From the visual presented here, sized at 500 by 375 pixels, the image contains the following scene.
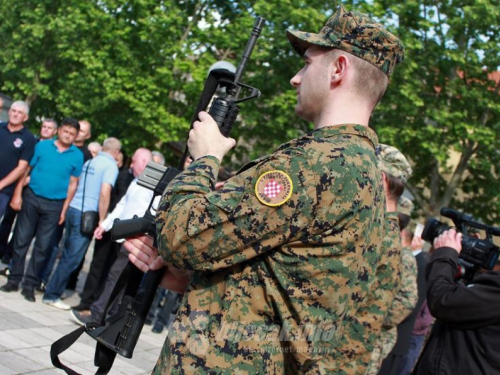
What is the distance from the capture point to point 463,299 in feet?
12.6

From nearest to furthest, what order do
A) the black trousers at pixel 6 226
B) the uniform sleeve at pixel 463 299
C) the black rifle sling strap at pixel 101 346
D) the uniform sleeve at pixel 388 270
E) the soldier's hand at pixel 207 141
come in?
the soldier's hand at pixel 207 141 → the black rifle sling strap at pixel 101 346 → the uniform sleeve at pixel 463 299 → the uniform sleeve at pixel 388 270 → the black trousers at pixel 6 226

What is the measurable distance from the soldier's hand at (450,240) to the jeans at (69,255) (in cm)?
485

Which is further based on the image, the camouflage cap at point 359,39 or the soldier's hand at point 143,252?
the soldier's hand at point 143,252

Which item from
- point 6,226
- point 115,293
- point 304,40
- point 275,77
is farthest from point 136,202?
point 275,77

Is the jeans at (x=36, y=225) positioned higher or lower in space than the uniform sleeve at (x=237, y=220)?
lower

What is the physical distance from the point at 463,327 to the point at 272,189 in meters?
2.27

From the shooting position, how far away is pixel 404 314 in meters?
5.13

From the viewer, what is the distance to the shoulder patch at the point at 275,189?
6.70ft

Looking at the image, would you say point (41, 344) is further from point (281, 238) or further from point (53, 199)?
point (281, 238)

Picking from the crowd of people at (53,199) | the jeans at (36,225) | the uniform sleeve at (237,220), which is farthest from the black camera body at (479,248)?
the jeans at (36,225)

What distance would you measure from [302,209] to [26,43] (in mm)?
32764

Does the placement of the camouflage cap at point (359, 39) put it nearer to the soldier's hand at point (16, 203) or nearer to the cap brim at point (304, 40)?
the cap brim at point (304, 40)

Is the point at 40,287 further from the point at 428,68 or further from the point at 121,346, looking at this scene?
the point at 428,68

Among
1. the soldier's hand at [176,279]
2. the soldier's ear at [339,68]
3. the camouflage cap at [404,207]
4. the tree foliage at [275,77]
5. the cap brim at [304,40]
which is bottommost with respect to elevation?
the soldier's hand at [176,279]
